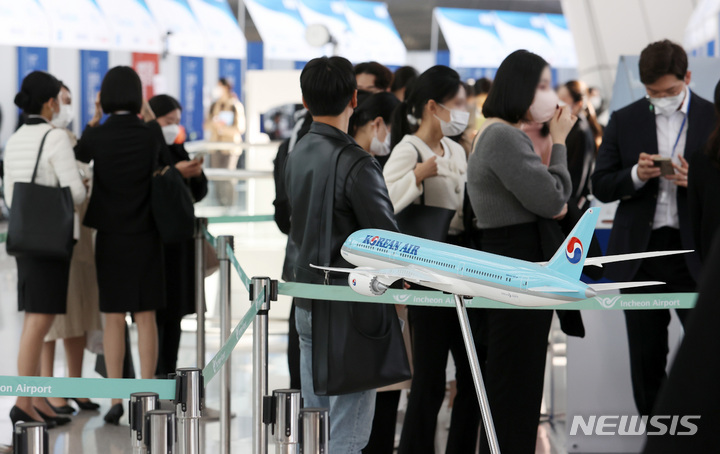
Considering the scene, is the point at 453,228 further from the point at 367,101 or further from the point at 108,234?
the point at 108,234

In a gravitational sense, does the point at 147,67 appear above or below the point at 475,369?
above

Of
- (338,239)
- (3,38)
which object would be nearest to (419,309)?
(338,239)

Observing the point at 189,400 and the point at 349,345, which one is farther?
the point at 349,345

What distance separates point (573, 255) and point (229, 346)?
1.21 m

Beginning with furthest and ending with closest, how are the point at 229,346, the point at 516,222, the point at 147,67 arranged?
the point at 147,67 < the point at 516,222 < the point at 229,346

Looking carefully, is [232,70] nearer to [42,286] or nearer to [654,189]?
[42,286]

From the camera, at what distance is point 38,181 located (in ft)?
15.7

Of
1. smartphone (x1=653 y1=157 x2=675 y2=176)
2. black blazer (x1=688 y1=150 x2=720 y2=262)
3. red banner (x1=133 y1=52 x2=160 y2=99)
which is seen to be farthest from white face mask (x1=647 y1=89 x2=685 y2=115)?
red banner (x1=133 y1=52 x2=160 y2=99)

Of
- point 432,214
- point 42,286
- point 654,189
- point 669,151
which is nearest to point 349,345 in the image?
point 432,214

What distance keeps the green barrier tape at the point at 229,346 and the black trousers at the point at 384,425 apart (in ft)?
3.10

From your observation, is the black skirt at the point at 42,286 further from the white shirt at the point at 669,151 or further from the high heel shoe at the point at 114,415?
the white shirt at the point at 669,151

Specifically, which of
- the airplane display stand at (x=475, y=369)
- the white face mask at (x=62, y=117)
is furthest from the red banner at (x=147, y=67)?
the airplane display stand at (x=475, y=369)

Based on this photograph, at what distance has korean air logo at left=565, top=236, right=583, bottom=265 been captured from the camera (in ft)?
7.00

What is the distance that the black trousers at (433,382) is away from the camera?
3.73 metres
